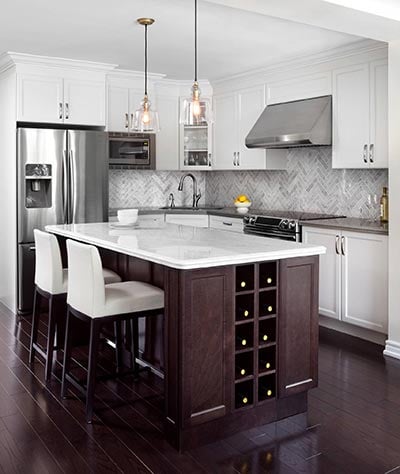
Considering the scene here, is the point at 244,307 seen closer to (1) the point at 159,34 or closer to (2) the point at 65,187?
(1) the point at 159,34

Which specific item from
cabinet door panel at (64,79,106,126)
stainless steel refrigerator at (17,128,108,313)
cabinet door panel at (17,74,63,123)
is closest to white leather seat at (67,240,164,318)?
stainless steel refrigerator at (17,128,108,313)

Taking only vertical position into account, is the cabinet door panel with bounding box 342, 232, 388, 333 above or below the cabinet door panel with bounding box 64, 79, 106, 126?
below

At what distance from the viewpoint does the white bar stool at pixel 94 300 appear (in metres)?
3.05

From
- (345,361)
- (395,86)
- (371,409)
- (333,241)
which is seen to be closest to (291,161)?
(333,241)

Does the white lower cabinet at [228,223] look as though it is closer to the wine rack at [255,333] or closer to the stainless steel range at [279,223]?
the stainless steel range at [279,223]

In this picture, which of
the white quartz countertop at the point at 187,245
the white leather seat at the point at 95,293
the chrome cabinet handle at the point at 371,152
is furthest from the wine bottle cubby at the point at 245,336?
the chrome cabinet handle at the point at 371,152

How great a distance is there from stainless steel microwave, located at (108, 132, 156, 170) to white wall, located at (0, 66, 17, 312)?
1070 mm

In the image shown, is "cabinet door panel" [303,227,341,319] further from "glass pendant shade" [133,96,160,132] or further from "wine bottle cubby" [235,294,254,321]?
"wine bottle cubby" [235,294,254,321]

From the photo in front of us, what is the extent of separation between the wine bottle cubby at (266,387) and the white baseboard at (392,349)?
151cm

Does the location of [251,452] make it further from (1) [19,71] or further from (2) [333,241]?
(1) [19,71]

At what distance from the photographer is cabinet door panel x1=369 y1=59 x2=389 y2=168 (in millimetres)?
4582

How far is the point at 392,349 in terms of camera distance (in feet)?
13.7

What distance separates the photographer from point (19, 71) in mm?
5391

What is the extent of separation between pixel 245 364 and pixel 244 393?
154mm
